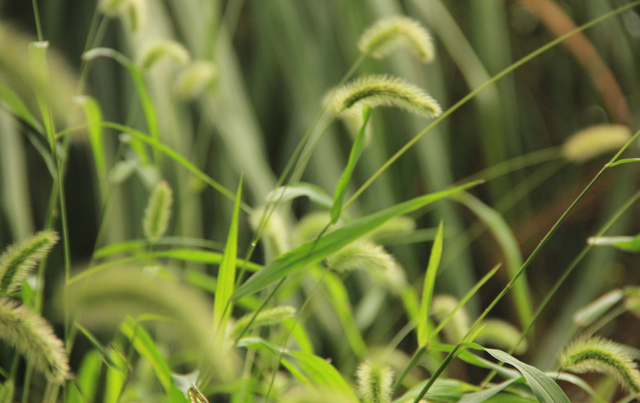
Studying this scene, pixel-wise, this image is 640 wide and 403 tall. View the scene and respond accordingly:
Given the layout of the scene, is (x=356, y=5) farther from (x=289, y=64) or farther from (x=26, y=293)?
(x=26, y=293)

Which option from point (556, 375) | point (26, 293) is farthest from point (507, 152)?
point (26, 293)

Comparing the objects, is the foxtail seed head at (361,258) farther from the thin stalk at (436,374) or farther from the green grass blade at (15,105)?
the green grass blade at (15,105)

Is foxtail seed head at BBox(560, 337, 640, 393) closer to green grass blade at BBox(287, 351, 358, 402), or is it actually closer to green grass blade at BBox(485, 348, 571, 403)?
green grass blade at BBox(485, 348, 571, 403)

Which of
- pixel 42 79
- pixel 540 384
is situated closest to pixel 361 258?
pixel 540 384

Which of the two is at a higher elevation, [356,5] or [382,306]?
[356,5]

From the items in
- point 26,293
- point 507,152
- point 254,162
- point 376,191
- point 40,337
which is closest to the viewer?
point 40,337

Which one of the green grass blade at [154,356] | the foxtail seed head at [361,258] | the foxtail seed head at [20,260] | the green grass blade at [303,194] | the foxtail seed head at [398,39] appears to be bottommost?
the green grass blade at [154,356]

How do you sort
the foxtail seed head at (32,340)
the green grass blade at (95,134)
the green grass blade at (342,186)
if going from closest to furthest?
the foxtail seed head at (32,340), the green grass blade at (342,186), the green grass blade at (95,134)

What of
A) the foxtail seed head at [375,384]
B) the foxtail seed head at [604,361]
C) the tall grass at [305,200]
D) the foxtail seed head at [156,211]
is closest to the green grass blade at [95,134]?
the tall grass at [305,200]
